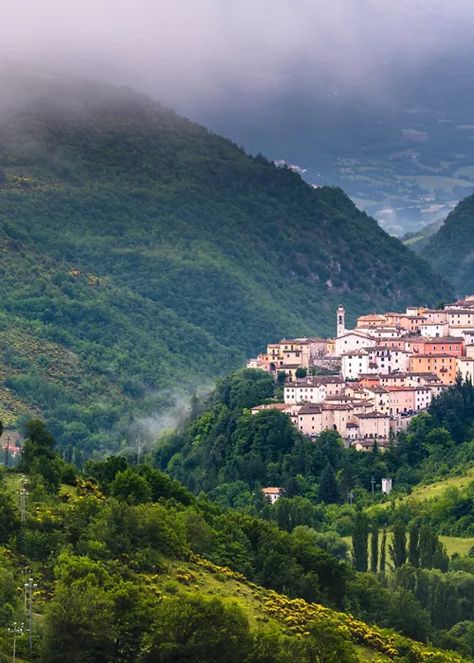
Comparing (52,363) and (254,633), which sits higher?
(52,363)

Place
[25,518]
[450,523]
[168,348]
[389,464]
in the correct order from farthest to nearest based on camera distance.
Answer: [168,348] < [389,464] < [450,523] < [25,518]

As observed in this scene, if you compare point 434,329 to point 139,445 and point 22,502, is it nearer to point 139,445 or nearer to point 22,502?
point 139,445

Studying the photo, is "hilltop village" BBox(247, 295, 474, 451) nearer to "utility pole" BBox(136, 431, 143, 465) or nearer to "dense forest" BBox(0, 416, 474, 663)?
"utility pole" BBox(136, 431, 143, 465)

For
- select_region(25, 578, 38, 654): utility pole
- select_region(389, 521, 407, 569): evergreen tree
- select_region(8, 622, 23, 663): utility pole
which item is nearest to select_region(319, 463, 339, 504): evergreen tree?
select_region(389, 521, 407, 569): evergreen tree

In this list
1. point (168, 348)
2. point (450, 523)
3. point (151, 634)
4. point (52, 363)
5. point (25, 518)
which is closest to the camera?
point (151, 634)

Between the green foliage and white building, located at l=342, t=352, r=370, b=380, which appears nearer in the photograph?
the green foliage

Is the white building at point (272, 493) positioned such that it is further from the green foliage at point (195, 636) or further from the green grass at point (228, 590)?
the green foliage at point (195, 636)

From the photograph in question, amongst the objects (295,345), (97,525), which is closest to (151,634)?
(97,525)

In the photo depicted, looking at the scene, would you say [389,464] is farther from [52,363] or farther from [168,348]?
[168,348]
